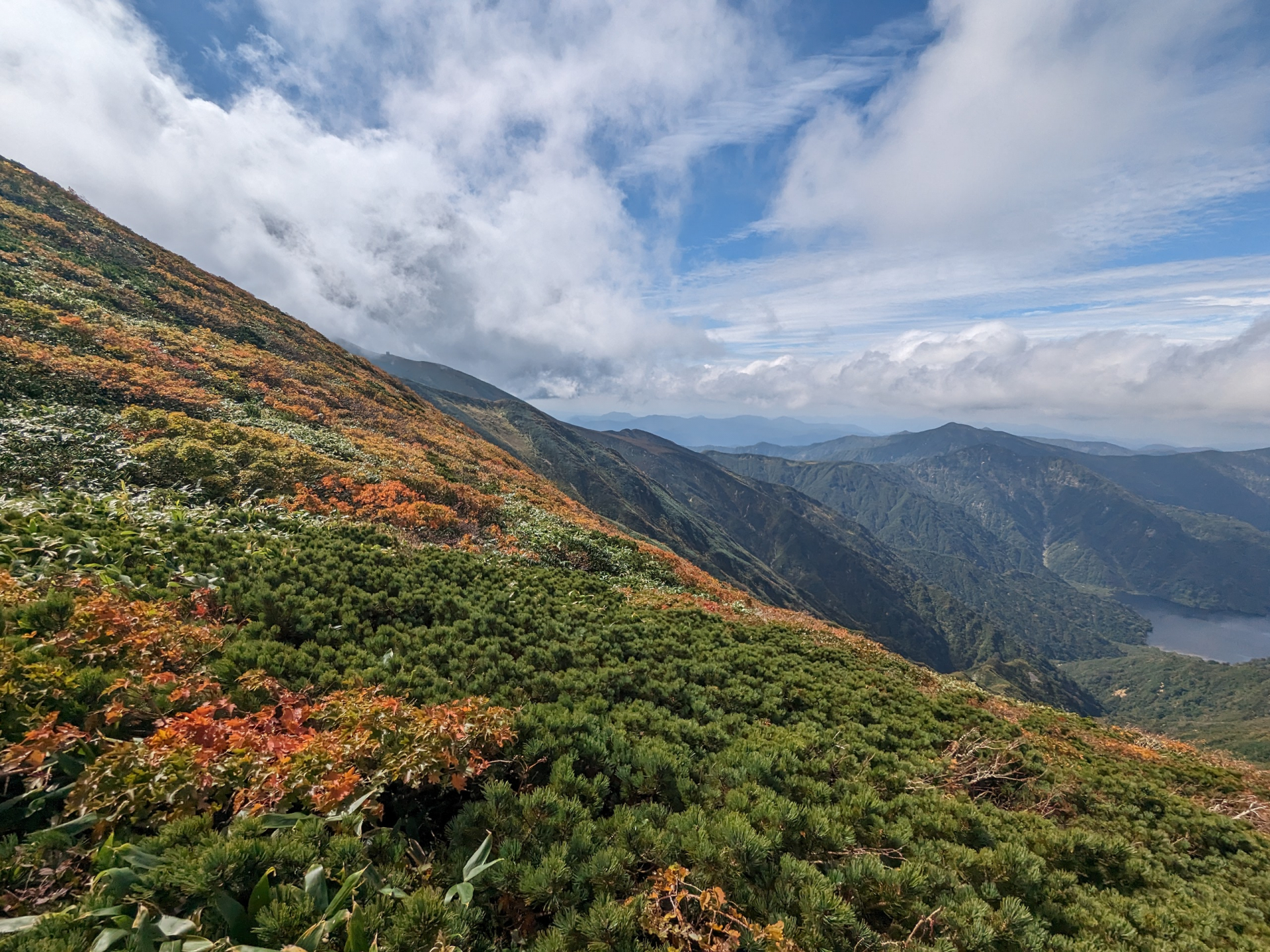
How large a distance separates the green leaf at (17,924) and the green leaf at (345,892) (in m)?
2.02

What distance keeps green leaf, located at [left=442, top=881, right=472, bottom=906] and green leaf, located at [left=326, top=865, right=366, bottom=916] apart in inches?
32.1

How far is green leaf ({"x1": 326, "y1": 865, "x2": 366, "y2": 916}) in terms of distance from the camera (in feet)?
14.4

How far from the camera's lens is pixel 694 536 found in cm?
18100

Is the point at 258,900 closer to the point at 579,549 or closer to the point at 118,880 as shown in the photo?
the point at 118,880

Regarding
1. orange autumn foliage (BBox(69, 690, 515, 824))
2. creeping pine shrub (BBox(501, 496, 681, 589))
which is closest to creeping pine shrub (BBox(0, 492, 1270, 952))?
orange autumn foliage (BBox(69, 690, 515, 824))

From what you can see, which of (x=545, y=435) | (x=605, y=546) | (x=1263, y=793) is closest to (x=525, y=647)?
(x=605, y=546)

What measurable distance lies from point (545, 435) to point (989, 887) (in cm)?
15043

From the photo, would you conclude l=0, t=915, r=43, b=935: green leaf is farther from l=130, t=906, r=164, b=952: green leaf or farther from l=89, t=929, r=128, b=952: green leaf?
l=130, t=906, r=164, b=952: green leaf

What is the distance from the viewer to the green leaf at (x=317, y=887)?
14.6 ft

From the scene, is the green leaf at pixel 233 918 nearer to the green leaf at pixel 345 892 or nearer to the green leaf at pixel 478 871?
the green leaf at pixel 345 892

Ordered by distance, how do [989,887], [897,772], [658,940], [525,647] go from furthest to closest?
1. [525,647]
2. [897,772]
3. [989,887]
4. [658,940]

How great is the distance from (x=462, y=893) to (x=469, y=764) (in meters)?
2.04

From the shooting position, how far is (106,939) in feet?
12.2

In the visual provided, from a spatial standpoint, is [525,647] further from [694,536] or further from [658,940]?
[694,536]
